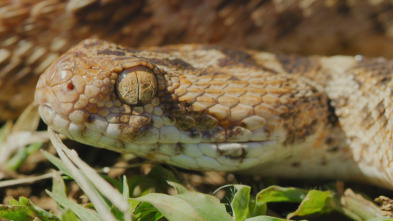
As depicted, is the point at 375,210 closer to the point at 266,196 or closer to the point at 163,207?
the point at 266,196

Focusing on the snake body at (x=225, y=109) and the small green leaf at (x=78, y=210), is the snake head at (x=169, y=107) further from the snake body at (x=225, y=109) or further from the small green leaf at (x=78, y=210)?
the small green leaf at (x=78, y=210)

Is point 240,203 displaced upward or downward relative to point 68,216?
downward

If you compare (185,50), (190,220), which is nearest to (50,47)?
(185,50)

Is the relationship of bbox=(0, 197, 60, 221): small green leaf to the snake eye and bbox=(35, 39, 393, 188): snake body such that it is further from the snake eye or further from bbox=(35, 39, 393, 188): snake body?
the snake eye

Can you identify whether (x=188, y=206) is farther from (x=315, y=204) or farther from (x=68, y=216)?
(x=315, y=204)

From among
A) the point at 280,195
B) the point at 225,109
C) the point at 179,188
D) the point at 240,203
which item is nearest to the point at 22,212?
the point at 179,188

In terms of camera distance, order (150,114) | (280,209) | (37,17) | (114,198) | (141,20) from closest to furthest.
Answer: (114,198)
(150,114)
(280,209)
(37,17)
(141,20)
